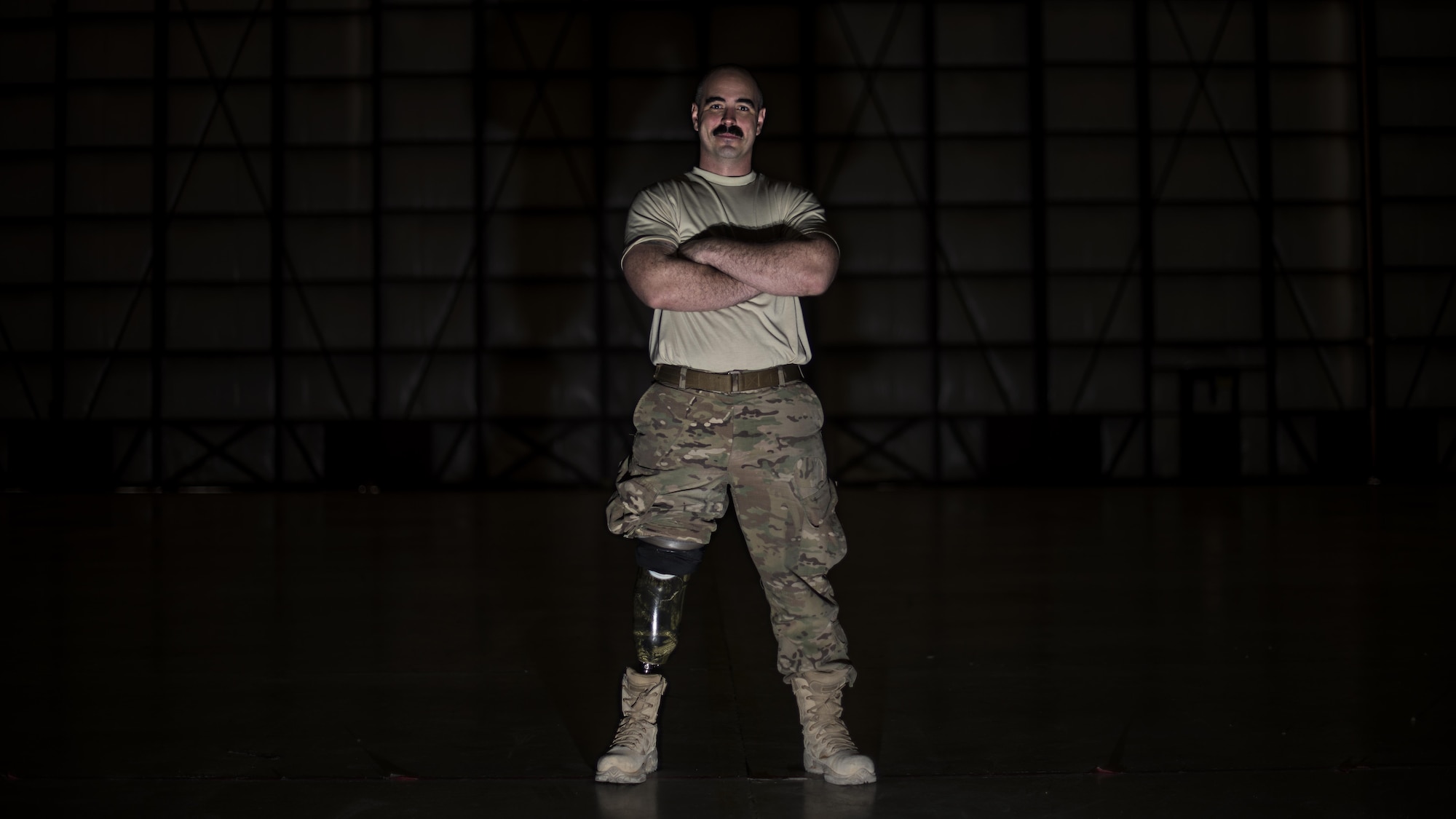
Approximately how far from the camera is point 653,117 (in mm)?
15109

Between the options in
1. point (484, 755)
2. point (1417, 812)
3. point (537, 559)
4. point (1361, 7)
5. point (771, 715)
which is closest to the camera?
point (1417, 812)

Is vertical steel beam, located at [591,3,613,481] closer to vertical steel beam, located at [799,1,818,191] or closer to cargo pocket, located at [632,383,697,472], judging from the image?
vertical steel beam, located at [799,1,818,191]

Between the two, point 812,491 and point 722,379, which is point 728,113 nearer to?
point 722,379

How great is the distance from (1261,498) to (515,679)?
34.5 feet

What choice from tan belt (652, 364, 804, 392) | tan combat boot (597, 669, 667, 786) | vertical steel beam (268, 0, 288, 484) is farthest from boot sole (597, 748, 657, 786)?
vertical steel beam (268, 0, 288, 484)

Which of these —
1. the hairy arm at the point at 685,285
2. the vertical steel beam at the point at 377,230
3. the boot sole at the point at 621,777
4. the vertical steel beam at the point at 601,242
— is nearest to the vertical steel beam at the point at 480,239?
the vertical steel beam at the point at 377,230

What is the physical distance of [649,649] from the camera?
3.06m

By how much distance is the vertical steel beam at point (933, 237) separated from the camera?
590 inches

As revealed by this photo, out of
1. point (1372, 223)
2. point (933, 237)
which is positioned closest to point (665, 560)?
point (933, 237)

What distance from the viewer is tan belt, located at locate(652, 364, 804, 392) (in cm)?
303

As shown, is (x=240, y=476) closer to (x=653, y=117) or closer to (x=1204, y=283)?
(x=653, y=117)

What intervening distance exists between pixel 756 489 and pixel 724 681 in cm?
140

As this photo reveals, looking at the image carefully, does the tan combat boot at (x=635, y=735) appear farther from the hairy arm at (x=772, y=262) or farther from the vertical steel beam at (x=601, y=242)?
the vertical steel beam at (x=601, y=242)

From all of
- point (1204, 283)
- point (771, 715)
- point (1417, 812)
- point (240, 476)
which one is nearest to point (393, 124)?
point (240, 476)
